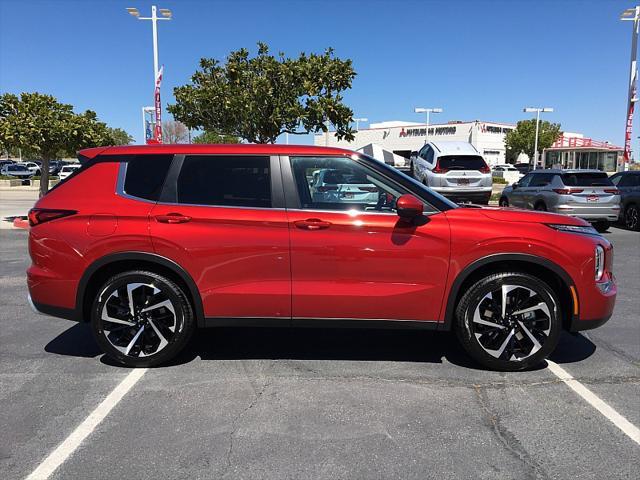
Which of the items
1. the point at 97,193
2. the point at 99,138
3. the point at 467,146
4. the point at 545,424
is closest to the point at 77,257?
the point at 97,193

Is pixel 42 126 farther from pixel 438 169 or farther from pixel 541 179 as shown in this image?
pixel 541 179

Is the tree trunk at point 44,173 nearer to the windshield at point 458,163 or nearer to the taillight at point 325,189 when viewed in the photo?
the windshield at point 458,163

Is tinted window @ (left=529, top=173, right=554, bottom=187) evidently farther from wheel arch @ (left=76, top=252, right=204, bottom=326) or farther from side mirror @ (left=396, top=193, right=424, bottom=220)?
wheel arch @ (left=76, top=252, right=204, bottom=326)

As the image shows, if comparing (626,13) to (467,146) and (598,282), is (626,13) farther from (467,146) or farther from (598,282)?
(598,282)

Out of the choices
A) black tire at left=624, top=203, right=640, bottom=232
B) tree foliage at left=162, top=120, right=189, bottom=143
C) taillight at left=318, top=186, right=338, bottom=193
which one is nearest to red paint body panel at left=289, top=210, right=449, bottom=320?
taillight at left=318, top=186, right=338, bottom=193

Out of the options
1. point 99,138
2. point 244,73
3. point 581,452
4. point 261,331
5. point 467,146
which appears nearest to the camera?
point 581,452

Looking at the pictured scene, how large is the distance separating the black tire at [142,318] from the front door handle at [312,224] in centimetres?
110

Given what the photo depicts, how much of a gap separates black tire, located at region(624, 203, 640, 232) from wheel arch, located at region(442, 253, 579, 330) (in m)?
11.1

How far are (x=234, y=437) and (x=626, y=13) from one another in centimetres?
2599

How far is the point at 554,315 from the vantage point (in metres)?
3.89

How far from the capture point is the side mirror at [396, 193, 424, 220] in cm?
366

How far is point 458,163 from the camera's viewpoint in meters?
15.0

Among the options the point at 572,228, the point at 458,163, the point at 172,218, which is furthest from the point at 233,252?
A: the point at 458,163

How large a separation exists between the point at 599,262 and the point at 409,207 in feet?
5.27
